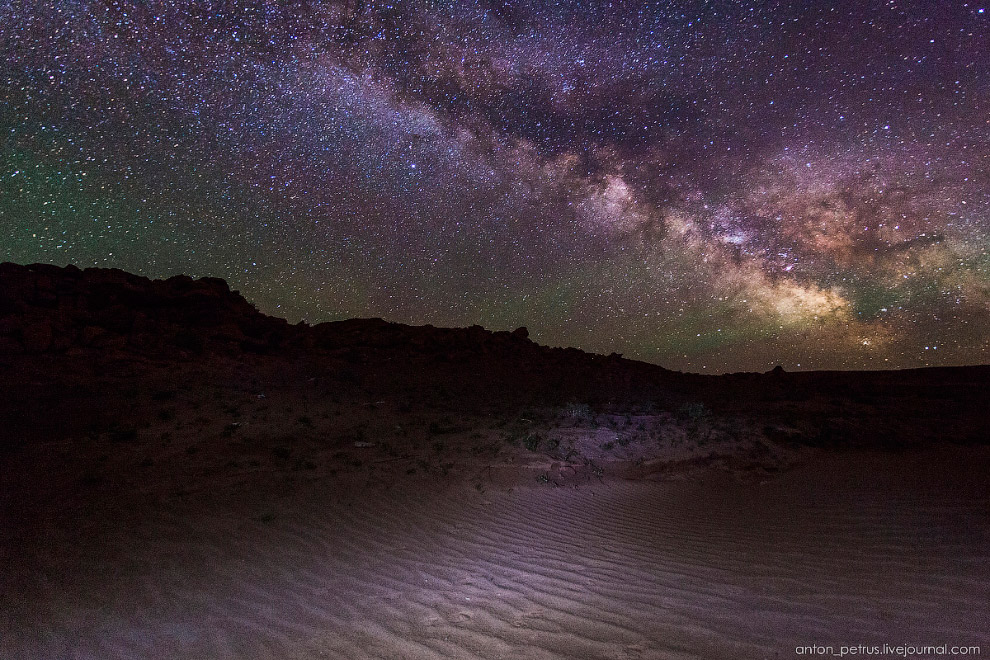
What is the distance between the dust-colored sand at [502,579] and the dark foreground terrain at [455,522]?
0.10 ft

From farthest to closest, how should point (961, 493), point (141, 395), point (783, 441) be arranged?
point (141, 395) < point (783, 441) < point (961, 493)

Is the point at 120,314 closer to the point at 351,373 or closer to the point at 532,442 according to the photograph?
the point at 351,373

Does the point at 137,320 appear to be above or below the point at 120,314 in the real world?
below

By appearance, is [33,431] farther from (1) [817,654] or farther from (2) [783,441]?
(2) [783,441]

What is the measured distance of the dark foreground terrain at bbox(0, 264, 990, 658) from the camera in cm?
384

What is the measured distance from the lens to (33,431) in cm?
1230

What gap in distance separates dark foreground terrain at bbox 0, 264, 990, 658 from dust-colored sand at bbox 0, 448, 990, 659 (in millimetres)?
32

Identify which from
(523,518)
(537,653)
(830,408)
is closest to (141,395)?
(523,518)

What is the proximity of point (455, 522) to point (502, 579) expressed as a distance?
7.61 feet

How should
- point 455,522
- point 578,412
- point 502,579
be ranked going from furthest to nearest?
point 578,412 < point 455,522 < point 502,579

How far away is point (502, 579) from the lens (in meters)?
4.88

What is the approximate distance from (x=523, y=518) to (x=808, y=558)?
368 centimetres

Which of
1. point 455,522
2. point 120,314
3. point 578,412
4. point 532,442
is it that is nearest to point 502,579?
point 455,522

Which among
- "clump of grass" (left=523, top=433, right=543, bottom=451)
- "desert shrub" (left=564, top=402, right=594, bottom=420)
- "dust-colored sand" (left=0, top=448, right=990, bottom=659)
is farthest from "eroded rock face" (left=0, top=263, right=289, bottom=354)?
"clump of grass" (left=523, top=433, right=543, bottom=451)
